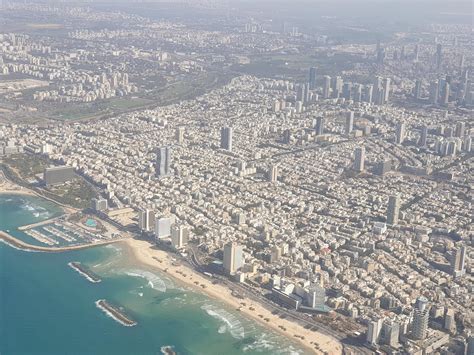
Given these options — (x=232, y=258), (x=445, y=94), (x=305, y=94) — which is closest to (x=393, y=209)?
(x=232, y=258)

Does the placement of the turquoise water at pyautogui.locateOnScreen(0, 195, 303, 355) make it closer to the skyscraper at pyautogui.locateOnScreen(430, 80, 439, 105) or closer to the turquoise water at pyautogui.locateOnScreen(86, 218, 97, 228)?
the turquoise water at pyautogui.locateOnScreen(86, 218, 97, 228)

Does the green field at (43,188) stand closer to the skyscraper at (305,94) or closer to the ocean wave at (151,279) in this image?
the ocean wave at (151,279)

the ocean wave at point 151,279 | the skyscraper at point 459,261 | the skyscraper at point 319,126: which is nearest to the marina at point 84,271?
the ocean wave at point 151,279

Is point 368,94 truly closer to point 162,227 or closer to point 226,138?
point 226,138

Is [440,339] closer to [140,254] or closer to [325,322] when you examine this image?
[325,322]

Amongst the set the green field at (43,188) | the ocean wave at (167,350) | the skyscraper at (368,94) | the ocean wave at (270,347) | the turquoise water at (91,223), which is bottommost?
the ocean wave at (167,350)

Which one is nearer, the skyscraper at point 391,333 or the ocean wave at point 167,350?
the ocean wave at point 167,350

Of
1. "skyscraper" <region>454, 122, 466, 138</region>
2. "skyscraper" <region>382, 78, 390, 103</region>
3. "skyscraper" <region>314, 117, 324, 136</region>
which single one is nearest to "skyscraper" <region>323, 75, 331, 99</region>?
"skyscraper" <region>382, 78, 390, 103</region>
